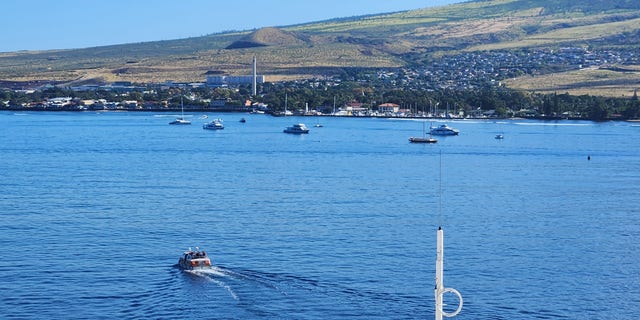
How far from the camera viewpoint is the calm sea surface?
72.8ft

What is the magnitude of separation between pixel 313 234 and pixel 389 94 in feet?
278

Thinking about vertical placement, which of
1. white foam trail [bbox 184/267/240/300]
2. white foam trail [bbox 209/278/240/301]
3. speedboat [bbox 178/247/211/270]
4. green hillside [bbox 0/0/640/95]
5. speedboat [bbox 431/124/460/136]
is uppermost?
green hillside [bbox 0/0/640/95]

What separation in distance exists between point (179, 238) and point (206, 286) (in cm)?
508

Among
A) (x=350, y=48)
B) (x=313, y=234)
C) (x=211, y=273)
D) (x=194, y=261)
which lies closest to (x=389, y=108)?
(x=350, y=48)

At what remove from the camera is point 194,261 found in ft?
80.0

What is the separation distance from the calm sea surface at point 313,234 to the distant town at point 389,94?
4503cm

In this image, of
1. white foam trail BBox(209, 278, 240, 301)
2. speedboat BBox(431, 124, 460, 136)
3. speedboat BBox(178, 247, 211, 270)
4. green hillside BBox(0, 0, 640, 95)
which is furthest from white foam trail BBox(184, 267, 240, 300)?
green hillside BBox(0, 0, 640, 95)

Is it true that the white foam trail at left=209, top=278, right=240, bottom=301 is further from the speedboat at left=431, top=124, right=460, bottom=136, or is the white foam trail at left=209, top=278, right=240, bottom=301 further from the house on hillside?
the house on hillside

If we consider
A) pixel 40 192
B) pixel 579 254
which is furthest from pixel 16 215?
pixel 579 254

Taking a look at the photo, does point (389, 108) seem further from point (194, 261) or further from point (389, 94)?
point (194, 261)

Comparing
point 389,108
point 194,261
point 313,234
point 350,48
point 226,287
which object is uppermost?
point 350,48

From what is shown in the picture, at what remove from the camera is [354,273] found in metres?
24.2

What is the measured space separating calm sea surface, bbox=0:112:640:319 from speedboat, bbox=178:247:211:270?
0.90ft

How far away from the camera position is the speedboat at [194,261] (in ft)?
80.0
